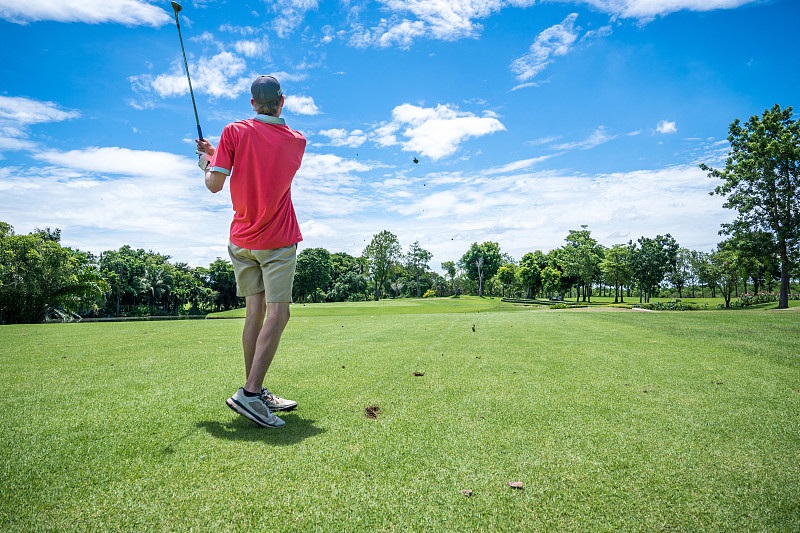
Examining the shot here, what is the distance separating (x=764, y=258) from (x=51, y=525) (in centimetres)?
3785

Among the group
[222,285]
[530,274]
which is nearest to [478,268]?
[530,274]

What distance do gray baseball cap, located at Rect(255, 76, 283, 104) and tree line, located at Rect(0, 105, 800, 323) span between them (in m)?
17.2

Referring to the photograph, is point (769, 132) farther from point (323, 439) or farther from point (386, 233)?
point (386, 233)

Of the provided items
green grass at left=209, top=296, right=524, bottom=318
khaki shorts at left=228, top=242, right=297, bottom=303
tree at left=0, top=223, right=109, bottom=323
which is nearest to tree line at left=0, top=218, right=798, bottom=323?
tree at left=0, top=223, right=109, bottom=323

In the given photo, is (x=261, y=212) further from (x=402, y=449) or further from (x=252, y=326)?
(x=402, y=449)

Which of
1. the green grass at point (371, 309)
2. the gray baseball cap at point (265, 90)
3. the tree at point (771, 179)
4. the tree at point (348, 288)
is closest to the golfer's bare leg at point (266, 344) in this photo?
the gray baseball cap at point (265, 90)

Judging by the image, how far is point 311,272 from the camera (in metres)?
65.1

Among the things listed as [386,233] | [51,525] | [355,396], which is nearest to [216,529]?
[51,525]

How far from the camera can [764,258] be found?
1073 inches

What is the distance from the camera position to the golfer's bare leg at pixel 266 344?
2898 millimetres

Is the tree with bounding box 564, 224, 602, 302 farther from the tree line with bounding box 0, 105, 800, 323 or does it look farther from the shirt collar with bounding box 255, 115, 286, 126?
the shirt collar with bounding box 255, 115, 286, 126

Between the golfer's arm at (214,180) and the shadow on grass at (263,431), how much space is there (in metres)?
1.79

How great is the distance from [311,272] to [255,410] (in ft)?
210

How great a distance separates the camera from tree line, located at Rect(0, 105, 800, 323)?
15.6m
